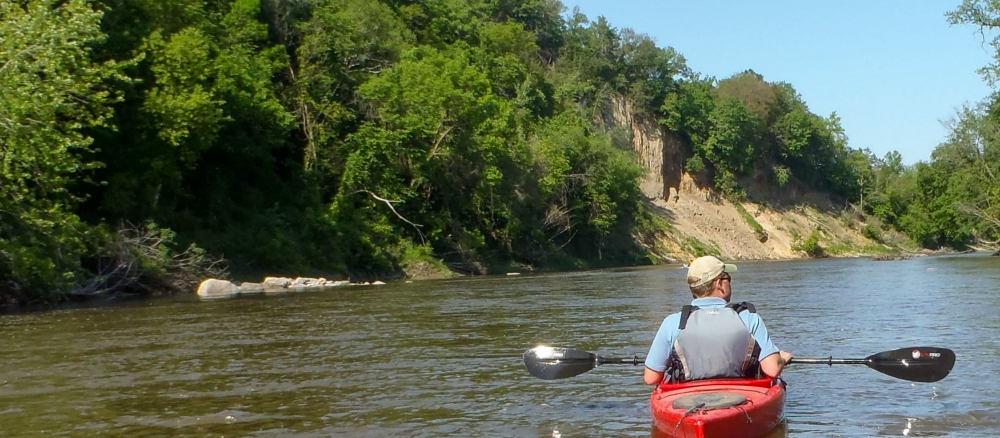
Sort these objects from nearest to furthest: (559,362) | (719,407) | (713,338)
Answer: (719,407)
(713,338)
(559,362)

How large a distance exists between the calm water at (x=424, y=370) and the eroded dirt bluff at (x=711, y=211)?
149ft

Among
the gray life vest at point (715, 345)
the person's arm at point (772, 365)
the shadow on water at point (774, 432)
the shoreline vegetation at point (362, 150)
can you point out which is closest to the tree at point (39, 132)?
the shoreline vegetation at point (362, 150)

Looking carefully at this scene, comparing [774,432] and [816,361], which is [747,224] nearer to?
[816,361]

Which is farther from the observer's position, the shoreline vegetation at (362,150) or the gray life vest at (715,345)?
the shoreline vegetation at (362,150)

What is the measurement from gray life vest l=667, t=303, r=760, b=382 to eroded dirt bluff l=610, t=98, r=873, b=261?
183 feet

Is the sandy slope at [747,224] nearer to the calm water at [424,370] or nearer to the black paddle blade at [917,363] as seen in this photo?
the calm water at [424,370]

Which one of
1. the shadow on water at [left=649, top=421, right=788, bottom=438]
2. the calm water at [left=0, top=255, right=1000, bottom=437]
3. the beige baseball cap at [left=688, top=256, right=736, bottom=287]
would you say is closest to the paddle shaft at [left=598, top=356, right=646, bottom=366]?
the calm water at [left=0, top=255, right=1000, bottom=437]

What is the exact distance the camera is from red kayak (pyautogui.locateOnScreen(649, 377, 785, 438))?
644 cm

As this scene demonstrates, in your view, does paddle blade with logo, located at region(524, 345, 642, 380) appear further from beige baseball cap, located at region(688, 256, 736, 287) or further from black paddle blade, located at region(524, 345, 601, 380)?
beige baseball cap, located at region(688, 256, 736, 287)

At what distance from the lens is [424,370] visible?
11344 millimetres

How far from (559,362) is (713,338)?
6.90 ft

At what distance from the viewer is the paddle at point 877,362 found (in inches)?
322

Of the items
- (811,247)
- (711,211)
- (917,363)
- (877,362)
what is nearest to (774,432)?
(877,362)

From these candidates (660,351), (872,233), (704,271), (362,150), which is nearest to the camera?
(704,271)
